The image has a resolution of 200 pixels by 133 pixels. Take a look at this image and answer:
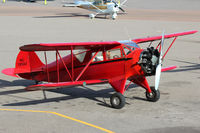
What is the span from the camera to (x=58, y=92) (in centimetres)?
1528

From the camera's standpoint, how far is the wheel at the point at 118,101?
12400mm

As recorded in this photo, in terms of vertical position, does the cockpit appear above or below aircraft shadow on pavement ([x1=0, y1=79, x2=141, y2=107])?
above

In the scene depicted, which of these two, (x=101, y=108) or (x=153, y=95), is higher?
(x=153, y=95)

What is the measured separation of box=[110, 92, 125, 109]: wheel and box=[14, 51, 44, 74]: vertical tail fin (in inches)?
155

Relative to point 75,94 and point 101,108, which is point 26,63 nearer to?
point 75,94

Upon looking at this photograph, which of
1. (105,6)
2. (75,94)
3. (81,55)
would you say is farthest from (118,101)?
(105,6)

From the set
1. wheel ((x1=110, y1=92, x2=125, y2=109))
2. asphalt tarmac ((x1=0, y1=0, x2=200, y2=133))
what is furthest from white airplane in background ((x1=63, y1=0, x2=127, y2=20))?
wheel ((x1=110, y1=92, x2=125, y2=109))

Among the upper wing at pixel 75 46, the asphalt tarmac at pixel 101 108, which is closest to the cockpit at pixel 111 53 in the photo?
the upper wing at pixel 75 46

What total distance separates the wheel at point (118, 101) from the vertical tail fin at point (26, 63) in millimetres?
3947

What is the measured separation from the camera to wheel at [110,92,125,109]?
1240 centimetres

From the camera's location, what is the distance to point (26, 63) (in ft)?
48.7

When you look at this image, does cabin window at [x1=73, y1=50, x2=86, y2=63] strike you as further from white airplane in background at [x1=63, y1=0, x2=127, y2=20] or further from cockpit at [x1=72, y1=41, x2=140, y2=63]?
white airplane in background at [x1=63, y1=0, x2=127, y2=20]

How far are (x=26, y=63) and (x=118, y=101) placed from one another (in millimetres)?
4588

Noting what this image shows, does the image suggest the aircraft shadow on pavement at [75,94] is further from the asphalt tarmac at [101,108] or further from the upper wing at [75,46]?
the upper wing at [75,46]
